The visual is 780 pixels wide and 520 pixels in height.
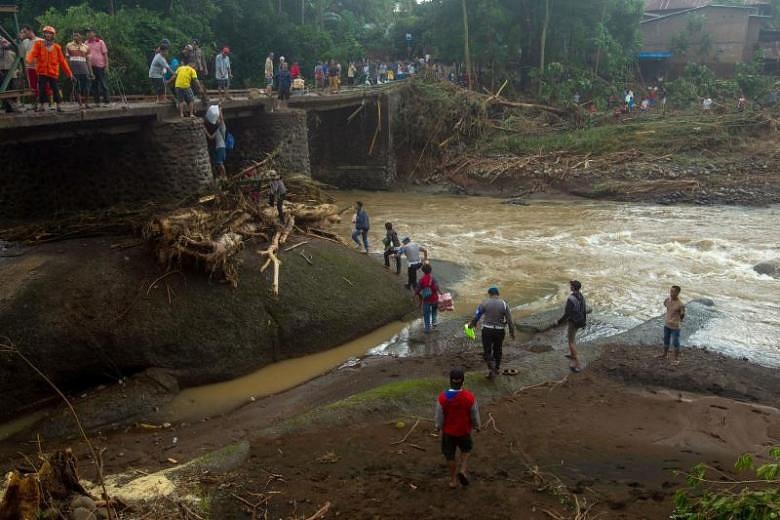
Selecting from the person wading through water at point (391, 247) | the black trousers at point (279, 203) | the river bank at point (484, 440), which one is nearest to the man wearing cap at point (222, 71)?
the black trousers at point (279, 203)

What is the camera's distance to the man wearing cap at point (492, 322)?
33.6 feet

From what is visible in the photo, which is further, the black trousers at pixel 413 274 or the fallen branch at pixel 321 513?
the black trousers at pixel 413 274

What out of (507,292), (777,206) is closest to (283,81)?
(507,292)

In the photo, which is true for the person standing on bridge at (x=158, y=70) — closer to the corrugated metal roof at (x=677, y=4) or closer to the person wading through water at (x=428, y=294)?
the person wading through water at (x=428, y=294)

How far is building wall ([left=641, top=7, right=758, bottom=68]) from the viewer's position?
132 feet

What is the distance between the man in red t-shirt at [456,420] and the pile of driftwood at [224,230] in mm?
6361

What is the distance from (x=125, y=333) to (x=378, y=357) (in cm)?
428

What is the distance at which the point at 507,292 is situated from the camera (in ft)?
52.6

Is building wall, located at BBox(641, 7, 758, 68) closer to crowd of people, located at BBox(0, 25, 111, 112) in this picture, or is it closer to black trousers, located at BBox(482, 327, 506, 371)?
crowd of people, located at BBox(0, 25, 111, 112)

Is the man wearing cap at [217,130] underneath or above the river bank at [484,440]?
above

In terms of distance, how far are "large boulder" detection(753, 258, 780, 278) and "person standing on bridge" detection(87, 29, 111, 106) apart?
16061mm

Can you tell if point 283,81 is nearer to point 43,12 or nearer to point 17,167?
point 17,167

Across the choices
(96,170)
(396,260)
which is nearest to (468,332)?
(396,260)

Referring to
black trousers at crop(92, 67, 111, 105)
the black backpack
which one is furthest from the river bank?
black trousers at crop(92, 67, 111, 105)
